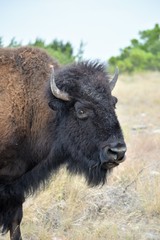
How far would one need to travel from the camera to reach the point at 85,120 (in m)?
5.89

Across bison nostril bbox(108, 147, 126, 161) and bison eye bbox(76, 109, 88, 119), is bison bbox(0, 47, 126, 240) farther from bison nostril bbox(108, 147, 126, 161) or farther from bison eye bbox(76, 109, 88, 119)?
bison nostril bbox(108, 147, 126, 161)

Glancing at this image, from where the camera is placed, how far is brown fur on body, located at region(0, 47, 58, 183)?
6.03 metres

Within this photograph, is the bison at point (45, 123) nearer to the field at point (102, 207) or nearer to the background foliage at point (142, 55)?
the field at point (102, 207)

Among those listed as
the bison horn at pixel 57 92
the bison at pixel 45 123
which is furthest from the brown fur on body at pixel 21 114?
the bison horn at pixel 57 92

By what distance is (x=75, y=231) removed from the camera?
21.2 ft

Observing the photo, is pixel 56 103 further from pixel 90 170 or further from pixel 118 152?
pixel 118 152

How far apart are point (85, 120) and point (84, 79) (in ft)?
1.66

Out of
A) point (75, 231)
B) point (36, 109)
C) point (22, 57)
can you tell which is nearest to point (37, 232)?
point (75, 231)

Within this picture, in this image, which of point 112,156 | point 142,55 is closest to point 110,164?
point 112,156

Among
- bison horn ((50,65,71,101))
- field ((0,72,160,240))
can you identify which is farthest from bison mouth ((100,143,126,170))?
field ((0,72,160,240))

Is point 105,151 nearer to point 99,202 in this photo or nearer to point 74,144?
point 74,144

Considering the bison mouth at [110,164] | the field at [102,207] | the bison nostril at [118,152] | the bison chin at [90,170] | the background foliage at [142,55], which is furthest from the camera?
the background foliage at [142,55]

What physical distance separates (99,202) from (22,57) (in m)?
2.40

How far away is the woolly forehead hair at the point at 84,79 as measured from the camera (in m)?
5.93
